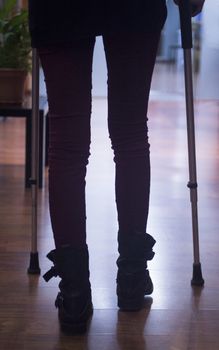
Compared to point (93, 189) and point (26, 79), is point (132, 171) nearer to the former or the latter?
point (93, 189)

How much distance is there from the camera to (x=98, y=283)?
173 cm

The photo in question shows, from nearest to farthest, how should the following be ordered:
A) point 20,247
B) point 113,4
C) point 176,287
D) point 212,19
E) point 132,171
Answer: point 113,4
point 132,171
point 176,287
point 20,247
point 212,19

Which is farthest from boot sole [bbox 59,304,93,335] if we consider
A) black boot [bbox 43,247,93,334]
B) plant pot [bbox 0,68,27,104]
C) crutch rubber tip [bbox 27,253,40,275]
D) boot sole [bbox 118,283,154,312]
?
plant pot [bbox 0,68,27,104]

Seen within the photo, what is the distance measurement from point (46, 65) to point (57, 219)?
0.34 metres

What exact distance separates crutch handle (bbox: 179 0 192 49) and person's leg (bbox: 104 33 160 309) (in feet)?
0.44

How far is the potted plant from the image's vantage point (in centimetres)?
279

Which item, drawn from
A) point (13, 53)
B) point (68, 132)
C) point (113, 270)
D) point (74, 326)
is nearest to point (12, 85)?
point (13, 53)

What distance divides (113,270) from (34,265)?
22 cm

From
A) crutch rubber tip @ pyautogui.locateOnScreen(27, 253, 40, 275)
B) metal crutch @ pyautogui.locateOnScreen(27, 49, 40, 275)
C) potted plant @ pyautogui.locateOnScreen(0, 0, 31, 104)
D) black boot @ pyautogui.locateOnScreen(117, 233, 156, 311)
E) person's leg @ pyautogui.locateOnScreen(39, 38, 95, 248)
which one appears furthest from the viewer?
potted plant @ pyautogui.locateOnScreen(0, 0, 31, 104)

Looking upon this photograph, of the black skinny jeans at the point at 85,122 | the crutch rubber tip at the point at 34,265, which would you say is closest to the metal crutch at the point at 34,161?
the crutch rubber tip at the point at 34,265

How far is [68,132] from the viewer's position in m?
1.41

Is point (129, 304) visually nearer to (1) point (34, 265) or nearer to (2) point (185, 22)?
(1) point (34, 265)

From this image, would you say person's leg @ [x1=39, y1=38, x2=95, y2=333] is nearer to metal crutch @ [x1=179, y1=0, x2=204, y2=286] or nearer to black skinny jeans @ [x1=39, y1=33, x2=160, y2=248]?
black skinny jeans @ [x1=39, y1=33, x2=160, y2=248]

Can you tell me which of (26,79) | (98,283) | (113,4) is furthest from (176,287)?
(26,79)
